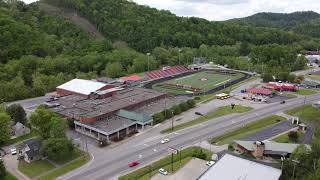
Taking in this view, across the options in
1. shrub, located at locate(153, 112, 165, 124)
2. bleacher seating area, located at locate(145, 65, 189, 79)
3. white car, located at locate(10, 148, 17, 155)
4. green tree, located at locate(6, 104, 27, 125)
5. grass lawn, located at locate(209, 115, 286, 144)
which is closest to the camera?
white car, located at locate(10, 148, 17, 155)

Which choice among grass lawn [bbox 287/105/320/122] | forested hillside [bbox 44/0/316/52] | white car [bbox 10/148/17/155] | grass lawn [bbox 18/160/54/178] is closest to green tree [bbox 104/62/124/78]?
forested hillside [bbox 44/0/316/52]

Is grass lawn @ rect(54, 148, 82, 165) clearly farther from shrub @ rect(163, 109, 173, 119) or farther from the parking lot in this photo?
shrub @ rect(163, 109, 173, 119)

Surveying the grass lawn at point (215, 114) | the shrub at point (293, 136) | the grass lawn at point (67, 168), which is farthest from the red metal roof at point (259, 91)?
the grass lawn at point (67, 168)

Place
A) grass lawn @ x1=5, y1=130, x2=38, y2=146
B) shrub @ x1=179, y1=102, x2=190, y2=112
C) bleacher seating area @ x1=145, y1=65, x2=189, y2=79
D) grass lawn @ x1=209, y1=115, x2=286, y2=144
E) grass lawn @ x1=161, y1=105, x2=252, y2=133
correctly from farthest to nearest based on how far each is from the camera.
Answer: bleacher seating area @ x1=145, y1=65, x2=189, y2=79 → shrub @ x1=179, y1=102, x2=190, y2=112 → grass lawn @ x1=161, y1=105, x2=252, y2=133 → grass lawn @ x1=5, y1=130, x2=38, y2=146 → grass lawn @ x1=209, y1=115, x2=286, y2=144

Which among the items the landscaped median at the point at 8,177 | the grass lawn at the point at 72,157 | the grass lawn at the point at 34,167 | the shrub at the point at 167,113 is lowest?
the landscaped median at the point at 8,177

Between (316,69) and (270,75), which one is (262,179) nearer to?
(270,75)

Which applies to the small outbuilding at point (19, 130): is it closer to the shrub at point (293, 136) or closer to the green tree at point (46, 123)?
the green tree at point (46, 123)

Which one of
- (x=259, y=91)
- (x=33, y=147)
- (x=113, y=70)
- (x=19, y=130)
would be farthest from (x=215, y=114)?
(x=113, y=70)
